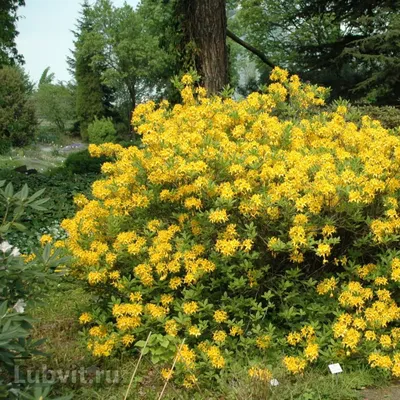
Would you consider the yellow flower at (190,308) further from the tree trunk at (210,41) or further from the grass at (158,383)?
the tree trunk at (210,41)

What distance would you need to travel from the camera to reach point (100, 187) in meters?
3.92

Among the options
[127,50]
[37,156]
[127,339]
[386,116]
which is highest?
[127,50]

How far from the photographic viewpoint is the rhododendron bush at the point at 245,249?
3.24 metres

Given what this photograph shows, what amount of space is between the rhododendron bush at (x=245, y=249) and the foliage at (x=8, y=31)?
501 inches

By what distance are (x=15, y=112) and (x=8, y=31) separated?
9.38m

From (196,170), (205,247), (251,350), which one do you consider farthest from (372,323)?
(196,170)

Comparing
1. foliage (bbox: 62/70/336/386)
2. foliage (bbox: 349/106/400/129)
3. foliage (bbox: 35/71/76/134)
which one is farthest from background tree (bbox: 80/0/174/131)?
foliage (bbox: 62/70/336/386)

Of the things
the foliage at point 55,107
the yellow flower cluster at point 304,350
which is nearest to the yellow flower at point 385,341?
the yellow flower cluster at point 304,350

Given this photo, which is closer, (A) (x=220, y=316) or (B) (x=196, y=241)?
(A) (x=220, y=316)

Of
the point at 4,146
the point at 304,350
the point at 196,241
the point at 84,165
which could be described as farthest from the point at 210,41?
the point at 4,146

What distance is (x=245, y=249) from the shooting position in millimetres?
3203

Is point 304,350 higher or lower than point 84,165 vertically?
lower

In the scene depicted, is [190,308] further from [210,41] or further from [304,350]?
[210,41]

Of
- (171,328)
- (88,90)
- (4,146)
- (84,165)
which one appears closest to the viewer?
(171,328)
